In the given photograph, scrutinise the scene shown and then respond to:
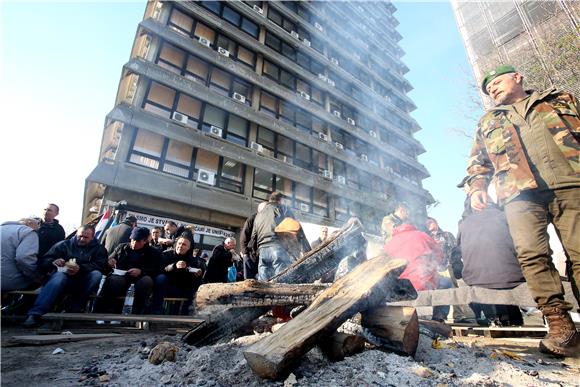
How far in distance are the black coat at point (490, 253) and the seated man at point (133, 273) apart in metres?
4.56

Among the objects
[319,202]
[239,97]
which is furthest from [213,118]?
[319,202]

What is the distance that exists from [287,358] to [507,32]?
1628cm

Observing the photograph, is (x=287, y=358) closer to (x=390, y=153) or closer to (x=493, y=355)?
(x=493, y=355)

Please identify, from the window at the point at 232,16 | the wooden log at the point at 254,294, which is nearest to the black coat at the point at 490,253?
the wooden log at the point at 254,294

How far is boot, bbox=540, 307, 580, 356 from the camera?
1649mm

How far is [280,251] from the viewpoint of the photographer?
387 centimetres

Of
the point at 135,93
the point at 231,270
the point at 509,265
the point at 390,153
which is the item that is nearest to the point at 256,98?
the point at 135,93

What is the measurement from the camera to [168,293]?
4.67m

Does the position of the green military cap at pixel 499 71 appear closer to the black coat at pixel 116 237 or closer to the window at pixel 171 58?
the black coat at pixel 116 237

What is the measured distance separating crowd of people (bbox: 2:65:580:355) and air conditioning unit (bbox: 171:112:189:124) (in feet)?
23.4

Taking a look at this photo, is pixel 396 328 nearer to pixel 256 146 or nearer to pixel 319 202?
pixel 256 146

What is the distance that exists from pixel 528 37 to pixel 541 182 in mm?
12910

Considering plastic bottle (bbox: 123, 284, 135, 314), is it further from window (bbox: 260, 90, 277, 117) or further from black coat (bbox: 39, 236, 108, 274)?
window (bbox: 260, 90, 277, 117)

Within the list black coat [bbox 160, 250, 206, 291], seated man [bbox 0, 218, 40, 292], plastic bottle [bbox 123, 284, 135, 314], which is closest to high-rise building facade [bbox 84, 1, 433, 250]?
black coat [bbox 160, 250, 206, 291]
